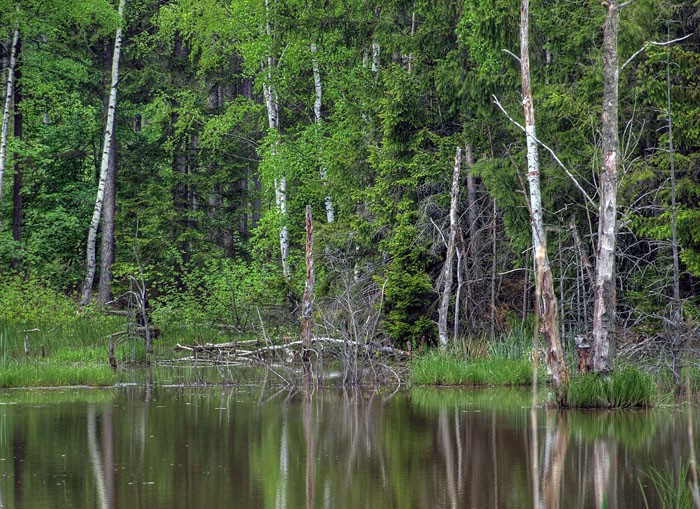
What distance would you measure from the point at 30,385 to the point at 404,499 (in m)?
Answer: 10.9

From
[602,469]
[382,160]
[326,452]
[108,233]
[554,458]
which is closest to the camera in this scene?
[602,469]

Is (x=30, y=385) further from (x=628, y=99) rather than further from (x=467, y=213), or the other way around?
(x=628, y=99)

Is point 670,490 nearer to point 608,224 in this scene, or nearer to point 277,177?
point 608,224

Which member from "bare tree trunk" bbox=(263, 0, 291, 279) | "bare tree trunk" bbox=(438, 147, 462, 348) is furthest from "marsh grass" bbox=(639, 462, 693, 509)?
"bare tree trunk" bbox=(263, 0, 291, 279)

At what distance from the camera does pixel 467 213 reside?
70.4ft

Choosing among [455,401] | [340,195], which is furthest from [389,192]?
[455,401]

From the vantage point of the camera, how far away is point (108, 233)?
30.2m

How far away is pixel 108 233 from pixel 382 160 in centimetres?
1119

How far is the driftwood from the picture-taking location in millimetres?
18750

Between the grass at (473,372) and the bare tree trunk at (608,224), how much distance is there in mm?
2511

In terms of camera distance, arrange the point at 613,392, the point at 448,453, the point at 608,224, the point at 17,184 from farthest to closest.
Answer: the point at 17,184 → the point at 608,224 → the point at 613,392 → the point at 448,453

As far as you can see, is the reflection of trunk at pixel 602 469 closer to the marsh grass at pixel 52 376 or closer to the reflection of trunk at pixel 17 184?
A: the marsh grass at pixel 52 376

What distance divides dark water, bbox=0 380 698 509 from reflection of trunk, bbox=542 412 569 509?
19 millimetres

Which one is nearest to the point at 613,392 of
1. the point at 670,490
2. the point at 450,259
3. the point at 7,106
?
the point at 450,259
